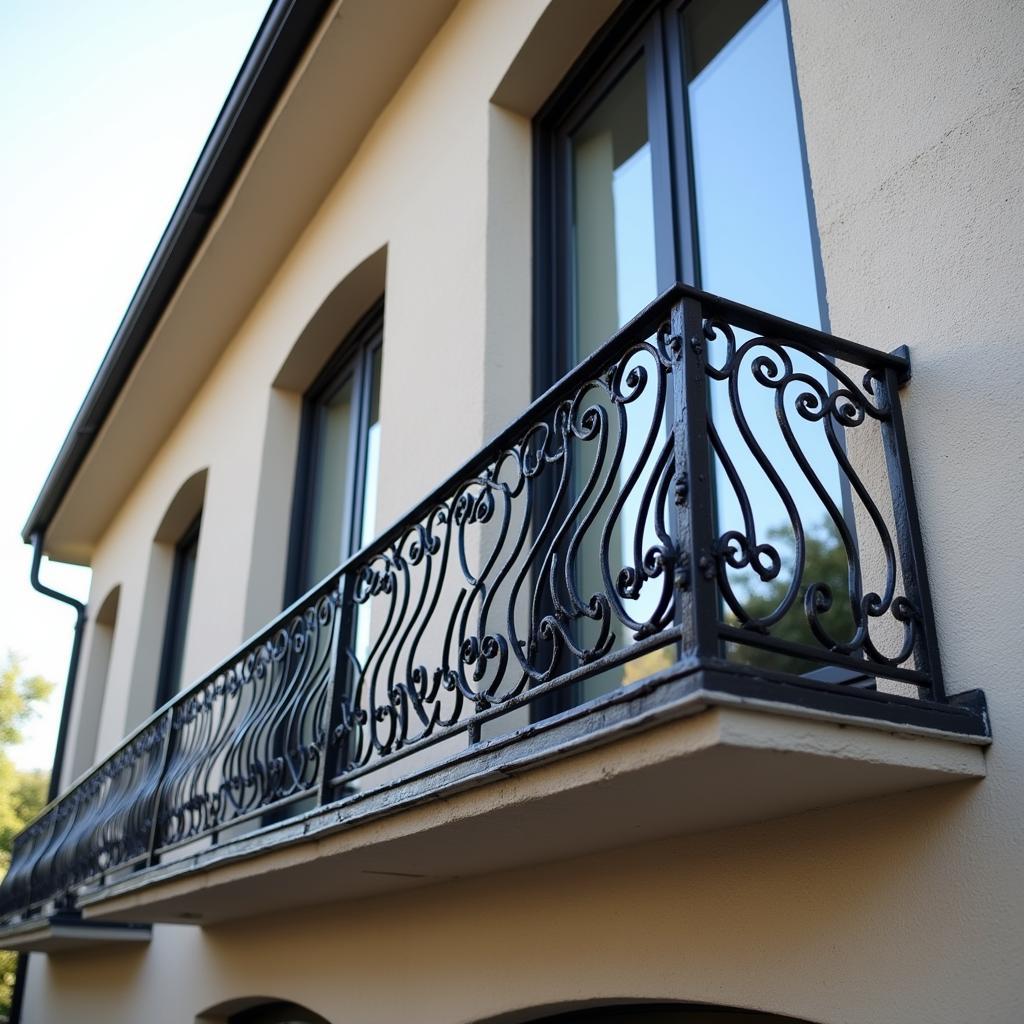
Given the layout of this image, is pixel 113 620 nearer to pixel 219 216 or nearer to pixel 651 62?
pixel 219 216

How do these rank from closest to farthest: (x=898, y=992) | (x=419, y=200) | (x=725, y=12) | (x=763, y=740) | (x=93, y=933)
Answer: (x=763, y=740) < (x=898, y=992) < (x=725, y=12) < (x=419, y=200) < (x=93, y=933)

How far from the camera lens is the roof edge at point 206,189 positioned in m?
7.56

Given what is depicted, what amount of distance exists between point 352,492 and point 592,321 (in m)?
2.67

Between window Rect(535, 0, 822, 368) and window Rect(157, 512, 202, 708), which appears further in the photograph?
window Rect(157, 512, 202, 708)

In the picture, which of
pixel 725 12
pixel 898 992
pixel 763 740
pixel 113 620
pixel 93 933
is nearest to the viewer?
pixel 763 740

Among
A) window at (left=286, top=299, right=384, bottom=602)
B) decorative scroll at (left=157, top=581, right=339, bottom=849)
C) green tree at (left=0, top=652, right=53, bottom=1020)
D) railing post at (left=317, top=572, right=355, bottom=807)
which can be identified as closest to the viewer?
railing post at (left=317, top=572, right=355, bottom=807)

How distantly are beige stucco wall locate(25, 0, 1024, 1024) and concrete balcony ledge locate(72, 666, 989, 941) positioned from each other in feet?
0.43

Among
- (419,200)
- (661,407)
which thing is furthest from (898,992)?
(419,200)

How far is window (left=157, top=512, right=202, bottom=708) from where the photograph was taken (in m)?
11.5

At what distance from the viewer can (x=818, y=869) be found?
3156 millimetres

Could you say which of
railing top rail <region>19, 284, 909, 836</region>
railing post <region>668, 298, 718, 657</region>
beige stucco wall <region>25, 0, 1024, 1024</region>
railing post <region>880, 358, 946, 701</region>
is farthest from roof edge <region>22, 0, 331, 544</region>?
railing post <region>880, 358, 946, 701</region>

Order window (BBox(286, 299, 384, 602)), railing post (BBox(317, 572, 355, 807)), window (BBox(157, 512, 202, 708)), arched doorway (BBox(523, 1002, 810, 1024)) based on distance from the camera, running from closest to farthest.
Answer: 1. arched doorway (BBox(523, 1002, 810, 1024))
2. railing post (BBox(317, 572, 355, 807))
3. window (BBox(286, 299, 384, 602))
4. window (BBox(157, 512, 202, 708))

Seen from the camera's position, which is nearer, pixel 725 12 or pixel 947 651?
pixel 947 651

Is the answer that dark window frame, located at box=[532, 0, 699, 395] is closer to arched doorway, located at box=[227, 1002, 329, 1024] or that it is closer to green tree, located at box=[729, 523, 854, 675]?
green tree, located at box=[729, 523, 854, 675]
